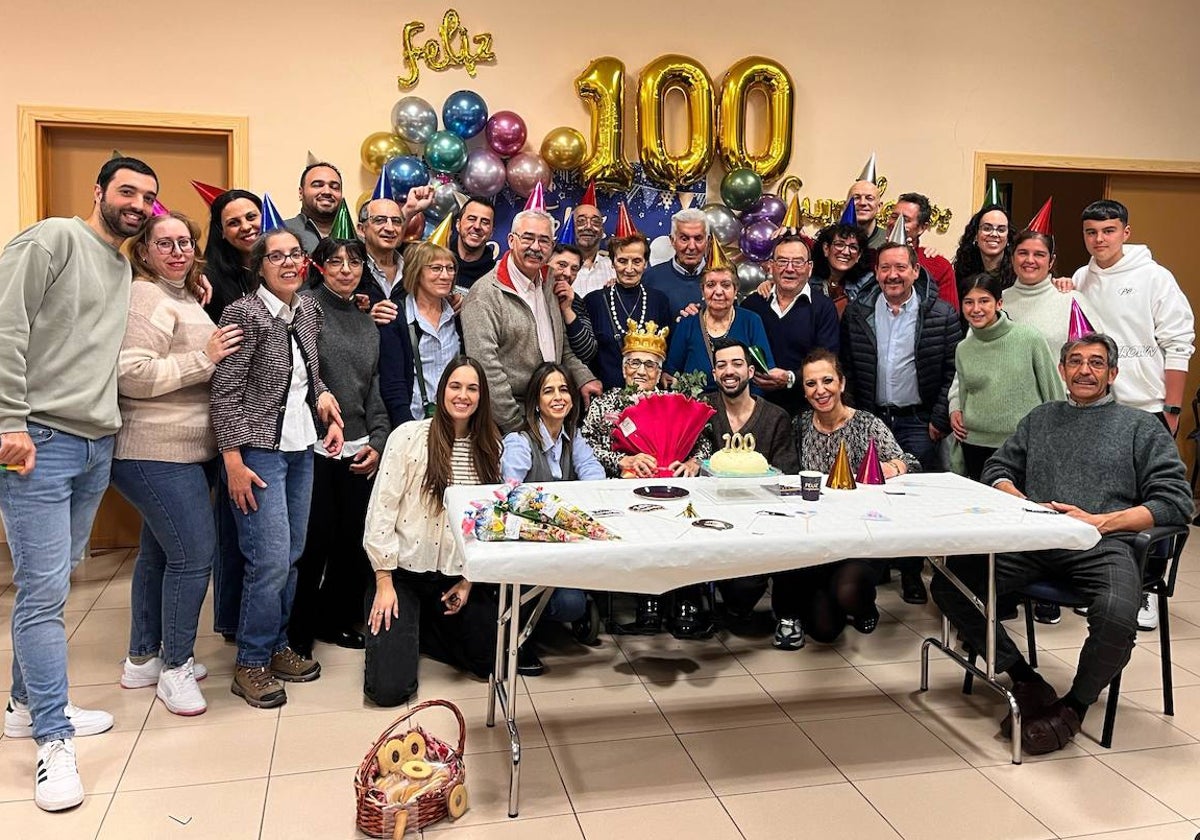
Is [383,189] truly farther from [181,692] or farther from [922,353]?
[922,353]

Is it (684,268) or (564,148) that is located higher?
(564,148)

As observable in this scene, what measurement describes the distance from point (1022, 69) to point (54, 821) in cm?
621

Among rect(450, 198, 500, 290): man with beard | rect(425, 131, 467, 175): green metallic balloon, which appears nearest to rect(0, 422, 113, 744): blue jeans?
rect(450, 198, 500, 290): man with beard

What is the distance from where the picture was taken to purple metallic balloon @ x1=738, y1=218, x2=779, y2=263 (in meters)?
5.32

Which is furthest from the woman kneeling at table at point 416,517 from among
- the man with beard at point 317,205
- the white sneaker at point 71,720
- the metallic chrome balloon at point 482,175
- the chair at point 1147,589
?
the metallic chrome balloon at point 482,175

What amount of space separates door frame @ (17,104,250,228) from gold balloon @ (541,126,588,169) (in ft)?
5.09

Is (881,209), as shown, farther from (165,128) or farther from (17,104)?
(17,104)

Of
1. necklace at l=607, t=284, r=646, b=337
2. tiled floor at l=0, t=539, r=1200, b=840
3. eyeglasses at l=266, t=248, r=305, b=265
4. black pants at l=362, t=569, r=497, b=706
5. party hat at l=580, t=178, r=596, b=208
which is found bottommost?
tiled floor at l=0, t=539, r=1200, b=840

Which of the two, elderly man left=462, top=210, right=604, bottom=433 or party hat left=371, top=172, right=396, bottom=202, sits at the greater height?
party hat left=371, top=172, right=396, bottom=202

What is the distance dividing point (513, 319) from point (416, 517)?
0.99 meters

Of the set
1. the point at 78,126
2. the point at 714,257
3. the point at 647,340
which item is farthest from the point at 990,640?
the point at 78,126

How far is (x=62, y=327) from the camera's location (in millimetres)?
Result: 2572

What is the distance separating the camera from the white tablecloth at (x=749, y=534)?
245 cm

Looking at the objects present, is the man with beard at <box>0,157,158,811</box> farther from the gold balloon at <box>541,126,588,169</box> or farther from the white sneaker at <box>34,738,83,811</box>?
the gold balloon at <box>541,126,588,169</box>
